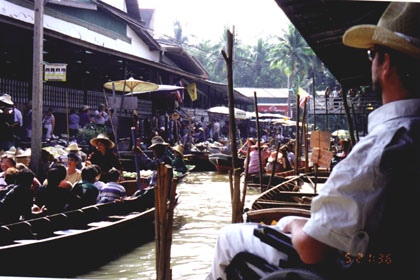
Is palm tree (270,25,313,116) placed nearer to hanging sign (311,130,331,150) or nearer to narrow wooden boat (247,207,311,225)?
hanging sign (311,130,331,150)

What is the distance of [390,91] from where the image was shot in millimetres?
1681

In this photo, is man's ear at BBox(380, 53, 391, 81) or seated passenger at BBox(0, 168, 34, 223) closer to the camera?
man's ear at BBox(380, 53, 391, 81)

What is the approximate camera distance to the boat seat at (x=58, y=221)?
193 inches

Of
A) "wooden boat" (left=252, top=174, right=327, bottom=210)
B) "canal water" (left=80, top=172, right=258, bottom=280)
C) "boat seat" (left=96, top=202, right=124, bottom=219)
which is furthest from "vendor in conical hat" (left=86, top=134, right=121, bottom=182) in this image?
"wooden boat" (left=252, top=174, right=327, bottom=210)

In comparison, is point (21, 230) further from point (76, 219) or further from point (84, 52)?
point (84, 52)

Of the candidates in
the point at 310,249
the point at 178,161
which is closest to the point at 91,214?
the point at 310,249

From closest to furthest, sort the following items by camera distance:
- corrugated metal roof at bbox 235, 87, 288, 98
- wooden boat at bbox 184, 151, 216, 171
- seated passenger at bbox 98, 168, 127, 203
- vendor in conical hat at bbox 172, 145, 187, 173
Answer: seated passenger at bbox 98, 168, 127, 203, vendor in conical hat at bbox 172, 145, 187, 173, wooden boat at bbox 184, 151, 216, 171, corrugated metal roof at bbox 235, 87, 288, 98

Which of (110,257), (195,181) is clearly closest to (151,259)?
(110,257)

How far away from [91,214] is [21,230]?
1.18 m

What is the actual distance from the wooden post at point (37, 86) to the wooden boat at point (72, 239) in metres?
2.12

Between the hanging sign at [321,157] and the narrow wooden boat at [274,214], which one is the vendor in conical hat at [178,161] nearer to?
the hanging sign at [321,157]

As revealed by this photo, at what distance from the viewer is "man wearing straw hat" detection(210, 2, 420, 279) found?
1523 millimetres

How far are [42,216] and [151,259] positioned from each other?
5.88 feet

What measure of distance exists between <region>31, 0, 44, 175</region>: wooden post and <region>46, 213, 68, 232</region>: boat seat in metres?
2.55
